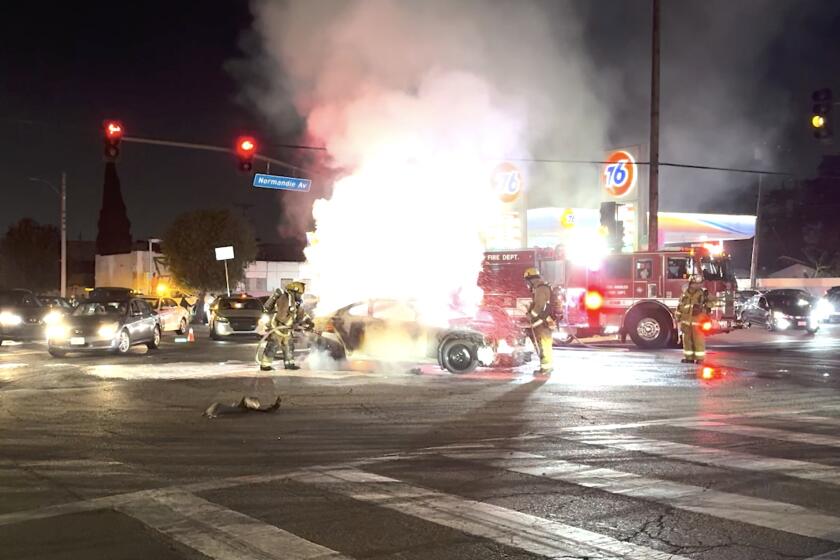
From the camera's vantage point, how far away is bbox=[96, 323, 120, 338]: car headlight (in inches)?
697

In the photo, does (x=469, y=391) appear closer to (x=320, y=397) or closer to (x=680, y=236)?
(x=320, y=397)

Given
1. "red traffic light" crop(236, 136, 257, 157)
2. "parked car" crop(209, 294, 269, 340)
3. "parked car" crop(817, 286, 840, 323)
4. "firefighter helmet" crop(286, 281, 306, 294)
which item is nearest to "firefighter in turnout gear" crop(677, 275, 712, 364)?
"firefighter helmet" crop(286, 281, 306, 294)

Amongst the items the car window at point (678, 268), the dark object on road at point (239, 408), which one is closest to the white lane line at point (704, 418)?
the dark object on road at point (239, 408)

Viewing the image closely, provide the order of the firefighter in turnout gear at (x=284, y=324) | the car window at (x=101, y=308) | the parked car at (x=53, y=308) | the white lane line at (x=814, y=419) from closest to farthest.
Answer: the white lane line at (x=814, y=419) < the firefighter in turnout gear at (x=284, y=324) < the car window at (x=101, y=308) < the parked car at (x=53, y=308)

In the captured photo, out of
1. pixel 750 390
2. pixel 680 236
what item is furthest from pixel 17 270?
pixel 750 390

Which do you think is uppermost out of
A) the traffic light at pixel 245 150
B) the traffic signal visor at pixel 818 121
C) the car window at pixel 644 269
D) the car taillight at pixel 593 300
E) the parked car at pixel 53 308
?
the traffic signal visor at pixel 818 121

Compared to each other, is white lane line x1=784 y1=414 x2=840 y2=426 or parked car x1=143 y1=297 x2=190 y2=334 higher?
parked car x1=143 y1=297 x2=190 y2=334

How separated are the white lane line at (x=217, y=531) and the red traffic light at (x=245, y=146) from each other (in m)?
14.9

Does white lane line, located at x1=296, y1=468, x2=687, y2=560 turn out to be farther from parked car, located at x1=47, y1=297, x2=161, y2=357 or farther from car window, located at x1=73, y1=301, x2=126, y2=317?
car window, located at x1=73, y1=301, x2=126, y2=317

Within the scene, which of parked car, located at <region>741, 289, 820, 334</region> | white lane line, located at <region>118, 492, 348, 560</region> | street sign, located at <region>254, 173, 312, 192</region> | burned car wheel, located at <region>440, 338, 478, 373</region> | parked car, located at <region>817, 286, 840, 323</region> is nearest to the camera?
white lane line, located at <region>118, 492, 348, 560</region>

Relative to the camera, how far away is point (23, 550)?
4910 millimetres

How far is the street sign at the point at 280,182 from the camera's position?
21406 millimetres

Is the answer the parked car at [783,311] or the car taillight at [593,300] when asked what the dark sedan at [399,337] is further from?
the parked car at [783,311]

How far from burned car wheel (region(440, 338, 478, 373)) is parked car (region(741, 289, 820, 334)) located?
14941 millimetres
